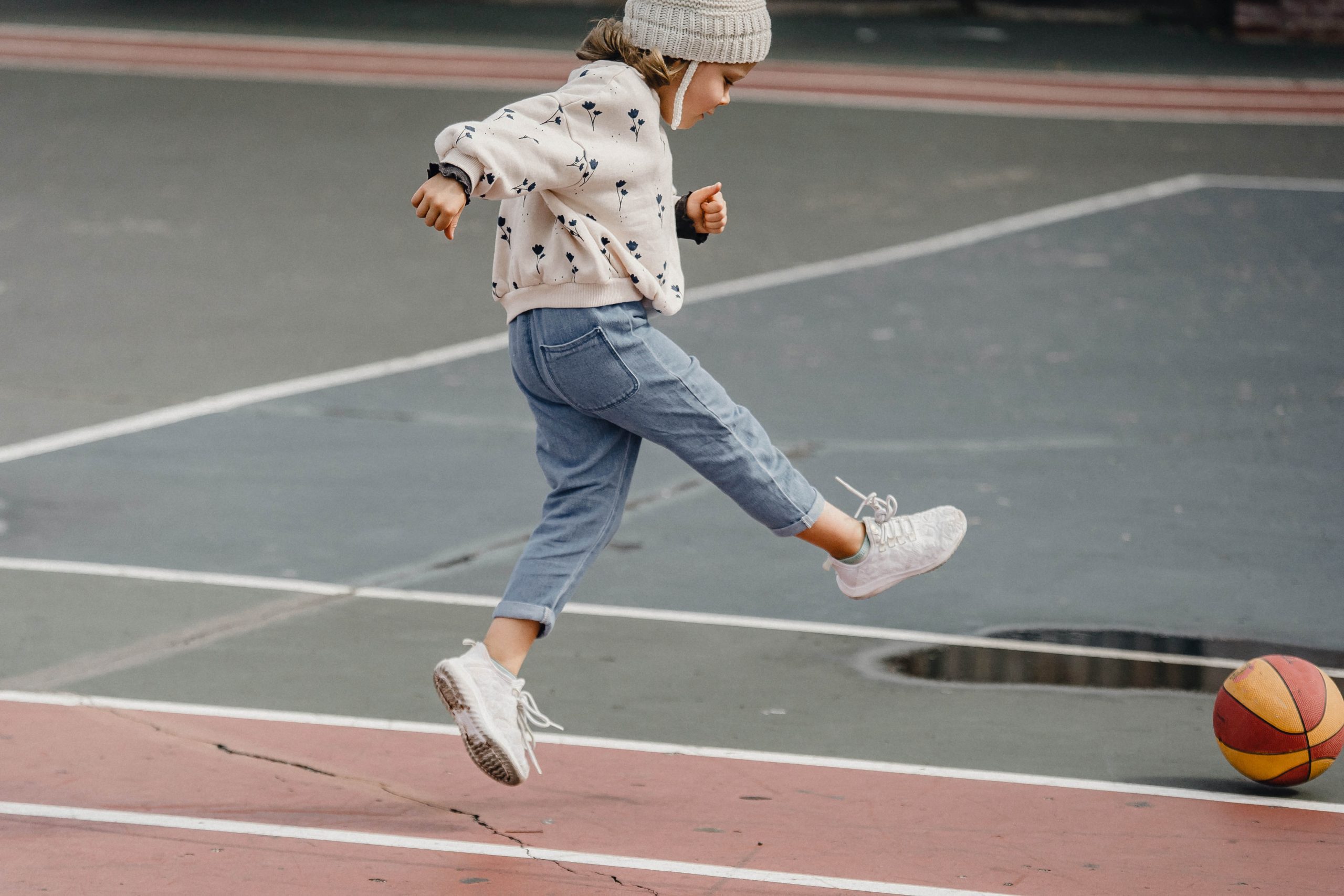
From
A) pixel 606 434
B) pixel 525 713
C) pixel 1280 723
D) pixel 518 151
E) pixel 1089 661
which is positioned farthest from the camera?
pixel 1089 661

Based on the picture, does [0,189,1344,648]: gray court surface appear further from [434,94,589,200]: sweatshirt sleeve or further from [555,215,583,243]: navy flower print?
[434,94,589,200]: sweatshirt sleeve

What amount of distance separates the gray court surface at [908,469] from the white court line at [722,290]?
0.53 feet

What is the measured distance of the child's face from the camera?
461 centimetres

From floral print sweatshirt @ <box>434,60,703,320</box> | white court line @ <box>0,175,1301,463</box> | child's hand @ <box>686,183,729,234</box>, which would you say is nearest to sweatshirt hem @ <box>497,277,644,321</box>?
floral print sweatshirt @ <box>434,60,703,320</box>

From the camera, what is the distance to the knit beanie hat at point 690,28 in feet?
14.8

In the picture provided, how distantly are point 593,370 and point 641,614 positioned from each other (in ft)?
7.02

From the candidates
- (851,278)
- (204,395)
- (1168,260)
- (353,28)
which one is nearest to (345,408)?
(204,395)

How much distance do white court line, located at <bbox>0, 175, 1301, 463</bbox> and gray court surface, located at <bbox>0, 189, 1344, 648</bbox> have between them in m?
0.16

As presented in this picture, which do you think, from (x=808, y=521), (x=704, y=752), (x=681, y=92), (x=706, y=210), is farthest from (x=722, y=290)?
(x=681, y=92)

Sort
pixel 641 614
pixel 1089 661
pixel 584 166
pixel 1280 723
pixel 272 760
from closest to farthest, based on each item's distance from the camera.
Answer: pixel 584 166
pixel 1280 723
pixel 272 760
pixel 1089 661
pixel 641 614

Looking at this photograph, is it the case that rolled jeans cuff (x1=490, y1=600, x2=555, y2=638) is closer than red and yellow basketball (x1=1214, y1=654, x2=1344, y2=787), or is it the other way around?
rolled jeans cuff (x1=490, y1=600, x2=555, y2=638)

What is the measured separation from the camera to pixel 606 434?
480 centimetres

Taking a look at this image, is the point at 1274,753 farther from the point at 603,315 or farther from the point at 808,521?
the point at 603,315

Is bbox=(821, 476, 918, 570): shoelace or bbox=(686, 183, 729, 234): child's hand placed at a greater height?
bbox=(686, 183, 729, 234): child's hand
